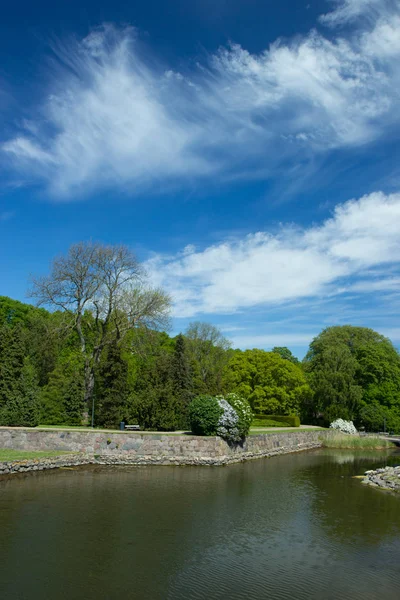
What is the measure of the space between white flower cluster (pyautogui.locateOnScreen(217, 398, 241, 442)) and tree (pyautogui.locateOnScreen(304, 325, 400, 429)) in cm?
2216

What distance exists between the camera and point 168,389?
92.4ft

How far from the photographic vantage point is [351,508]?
1520cm

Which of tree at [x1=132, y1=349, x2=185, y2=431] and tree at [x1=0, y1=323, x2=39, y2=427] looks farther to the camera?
tree at [x1=132, y1=349, x2=185, y2=431]

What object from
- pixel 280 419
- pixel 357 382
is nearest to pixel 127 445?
pixel 280 419

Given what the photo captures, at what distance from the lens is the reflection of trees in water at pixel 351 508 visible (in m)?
12.3

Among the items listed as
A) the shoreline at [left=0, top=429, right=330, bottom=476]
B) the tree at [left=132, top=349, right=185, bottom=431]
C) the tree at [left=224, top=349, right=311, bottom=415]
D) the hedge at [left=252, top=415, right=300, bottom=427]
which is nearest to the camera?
the shoreline at [left=0, top=429, right=330, bottom=476]

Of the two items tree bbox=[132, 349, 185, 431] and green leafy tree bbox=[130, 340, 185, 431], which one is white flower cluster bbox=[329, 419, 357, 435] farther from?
tree bbox=[132, 349, 185, 431]

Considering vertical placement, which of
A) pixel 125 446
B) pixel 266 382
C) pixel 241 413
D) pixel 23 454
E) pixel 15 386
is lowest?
pixel 23 454

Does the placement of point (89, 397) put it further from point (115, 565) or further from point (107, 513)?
point (115, 565)

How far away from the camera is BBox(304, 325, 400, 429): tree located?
148 ft

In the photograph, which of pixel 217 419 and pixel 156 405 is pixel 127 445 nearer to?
pixel 156 405

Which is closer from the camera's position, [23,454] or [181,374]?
[23,454]

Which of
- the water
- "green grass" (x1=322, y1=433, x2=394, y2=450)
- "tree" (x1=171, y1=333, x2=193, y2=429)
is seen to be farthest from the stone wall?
"green grass" (x1=322, y1=433, x2=394, y2=450)

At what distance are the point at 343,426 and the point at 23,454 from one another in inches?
1192
